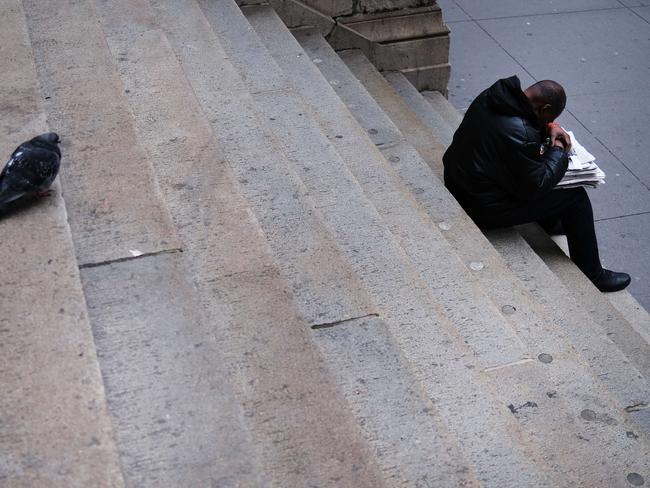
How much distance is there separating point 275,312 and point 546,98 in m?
2.37

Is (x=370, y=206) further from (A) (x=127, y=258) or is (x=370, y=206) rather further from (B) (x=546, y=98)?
(A) (x=127, y=258)

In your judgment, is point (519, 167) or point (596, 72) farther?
point (596, 72)

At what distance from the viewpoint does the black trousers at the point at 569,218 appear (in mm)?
5043

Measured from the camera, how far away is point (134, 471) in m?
2.48

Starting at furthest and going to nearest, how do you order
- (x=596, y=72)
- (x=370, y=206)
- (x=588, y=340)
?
1. (x=596, y=72)
2. (x=588, y=340)
3. (x=370, y=206)

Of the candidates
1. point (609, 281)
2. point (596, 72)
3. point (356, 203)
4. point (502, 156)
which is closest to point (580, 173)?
point (502, 156)

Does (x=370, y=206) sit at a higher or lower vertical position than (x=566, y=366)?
higher

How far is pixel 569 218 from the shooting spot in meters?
5.16

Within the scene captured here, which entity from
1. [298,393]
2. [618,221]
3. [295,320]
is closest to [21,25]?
[295,320]

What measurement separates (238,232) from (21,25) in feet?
7.13

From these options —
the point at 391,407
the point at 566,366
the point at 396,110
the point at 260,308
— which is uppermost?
→ the point at 260,308

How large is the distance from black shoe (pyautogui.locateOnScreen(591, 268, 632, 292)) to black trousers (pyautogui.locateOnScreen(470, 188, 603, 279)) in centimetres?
4

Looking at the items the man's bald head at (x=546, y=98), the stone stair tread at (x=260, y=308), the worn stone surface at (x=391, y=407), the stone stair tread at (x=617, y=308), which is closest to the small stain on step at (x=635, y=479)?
the stone stair tread at (x=260, y=308)

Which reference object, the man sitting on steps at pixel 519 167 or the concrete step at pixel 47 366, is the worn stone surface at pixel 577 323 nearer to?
the man sitting on steps at pixel 519 167
